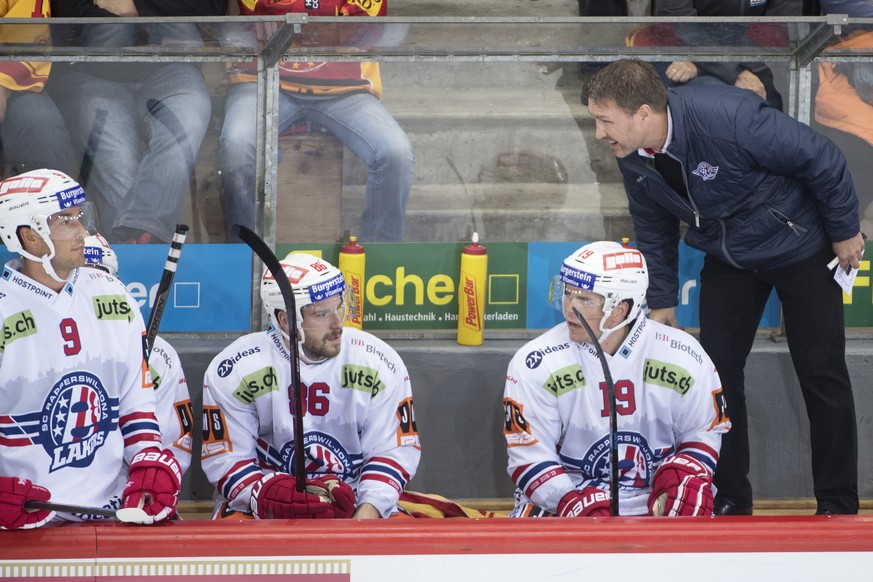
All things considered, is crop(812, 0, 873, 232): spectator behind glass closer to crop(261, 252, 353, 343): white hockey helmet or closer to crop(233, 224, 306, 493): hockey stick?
crop(261, 252, 353, 343): white hockey helmet

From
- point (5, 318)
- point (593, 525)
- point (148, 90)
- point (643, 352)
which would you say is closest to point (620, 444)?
point (643, 352)

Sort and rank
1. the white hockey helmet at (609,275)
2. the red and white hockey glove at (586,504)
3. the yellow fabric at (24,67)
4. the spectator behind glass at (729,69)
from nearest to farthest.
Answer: the red and white hockey glove at (586,504), the white hockey helmet at (609,275), the yellow fabric at (24,67), the spectator behind glass at (729,69)

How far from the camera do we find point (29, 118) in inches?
157

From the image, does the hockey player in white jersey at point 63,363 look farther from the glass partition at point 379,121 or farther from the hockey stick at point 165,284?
the glass partition at point 379,121

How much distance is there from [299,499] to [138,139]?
1.56 metres

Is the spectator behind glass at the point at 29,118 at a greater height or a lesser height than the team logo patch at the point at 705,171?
greater

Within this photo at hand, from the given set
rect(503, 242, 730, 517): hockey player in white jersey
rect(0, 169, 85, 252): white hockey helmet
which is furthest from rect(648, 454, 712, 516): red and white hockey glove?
rect(0, 169, 85, 252): white hockey helmet

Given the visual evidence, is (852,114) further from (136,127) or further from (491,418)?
(136,127)

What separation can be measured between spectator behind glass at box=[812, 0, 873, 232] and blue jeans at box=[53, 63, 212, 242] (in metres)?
2.21

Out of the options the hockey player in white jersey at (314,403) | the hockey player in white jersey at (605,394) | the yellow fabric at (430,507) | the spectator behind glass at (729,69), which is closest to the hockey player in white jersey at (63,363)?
the hockey player in white jersey at (314,403)

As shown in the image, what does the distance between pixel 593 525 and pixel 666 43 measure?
2390mm

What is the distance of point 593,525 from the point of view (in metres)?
2.25

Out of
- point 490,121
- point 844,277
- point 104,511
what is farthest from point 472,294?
point 104,511

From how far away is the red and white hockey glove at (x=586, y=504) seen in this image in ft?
10.2
